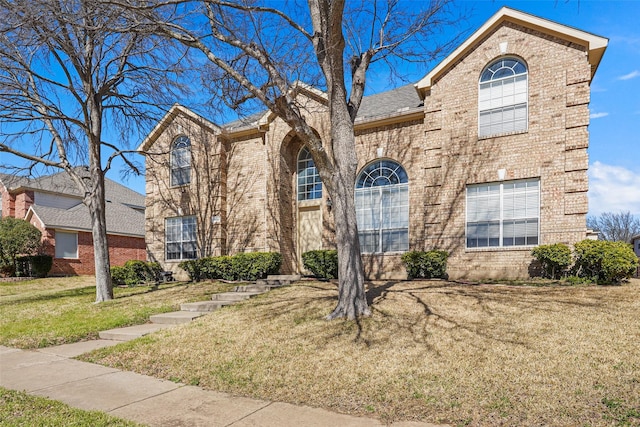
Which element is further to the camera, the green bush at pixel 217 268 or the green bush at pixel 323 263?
the green bush at pixel 217 268

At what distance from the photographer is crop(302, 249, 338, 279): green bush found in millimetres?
13406

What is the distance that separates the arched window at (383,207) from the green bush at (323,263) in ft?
4.33

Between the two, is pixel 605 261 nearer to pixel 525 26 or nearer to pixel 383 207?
pixel 383 207

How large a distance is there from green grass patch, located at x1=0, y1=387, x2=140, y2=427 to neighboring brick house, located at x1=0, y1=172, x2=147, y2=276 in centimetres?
1982

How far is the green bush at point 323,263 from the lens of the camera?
13.4 metres

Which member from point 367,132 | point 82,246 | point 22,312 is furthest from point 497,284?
point 82,246

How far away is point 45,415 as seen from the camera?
4141mm

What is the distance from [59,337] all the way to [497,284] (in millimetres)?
10077

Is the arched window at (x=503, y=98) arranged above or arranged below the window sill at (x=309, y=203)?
above

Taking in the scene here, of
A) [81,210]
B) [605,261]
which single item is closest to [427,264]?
[605,261]

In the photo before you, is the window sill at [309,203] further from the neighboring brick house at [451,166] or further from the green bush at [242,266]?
the green bush at [242,266]

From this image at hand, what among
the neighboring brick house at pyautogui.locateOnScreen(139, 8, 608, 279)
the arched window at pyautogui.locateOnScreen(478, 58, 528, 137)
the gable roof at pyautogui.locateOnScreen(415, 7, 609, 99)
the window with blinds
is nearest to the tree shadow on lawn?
the window with blinds

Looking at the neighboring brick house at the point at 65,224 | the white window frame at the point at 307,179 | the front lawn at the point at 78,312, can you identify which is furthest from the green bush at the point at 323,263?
the neighboring brick house at the point at 65,224

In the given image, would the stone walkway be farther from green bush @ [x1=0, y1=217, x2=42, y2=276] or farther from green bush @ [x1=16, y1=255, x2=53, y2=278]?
green bush @ [x1=16, y1=255, x2=53, y2=278]
